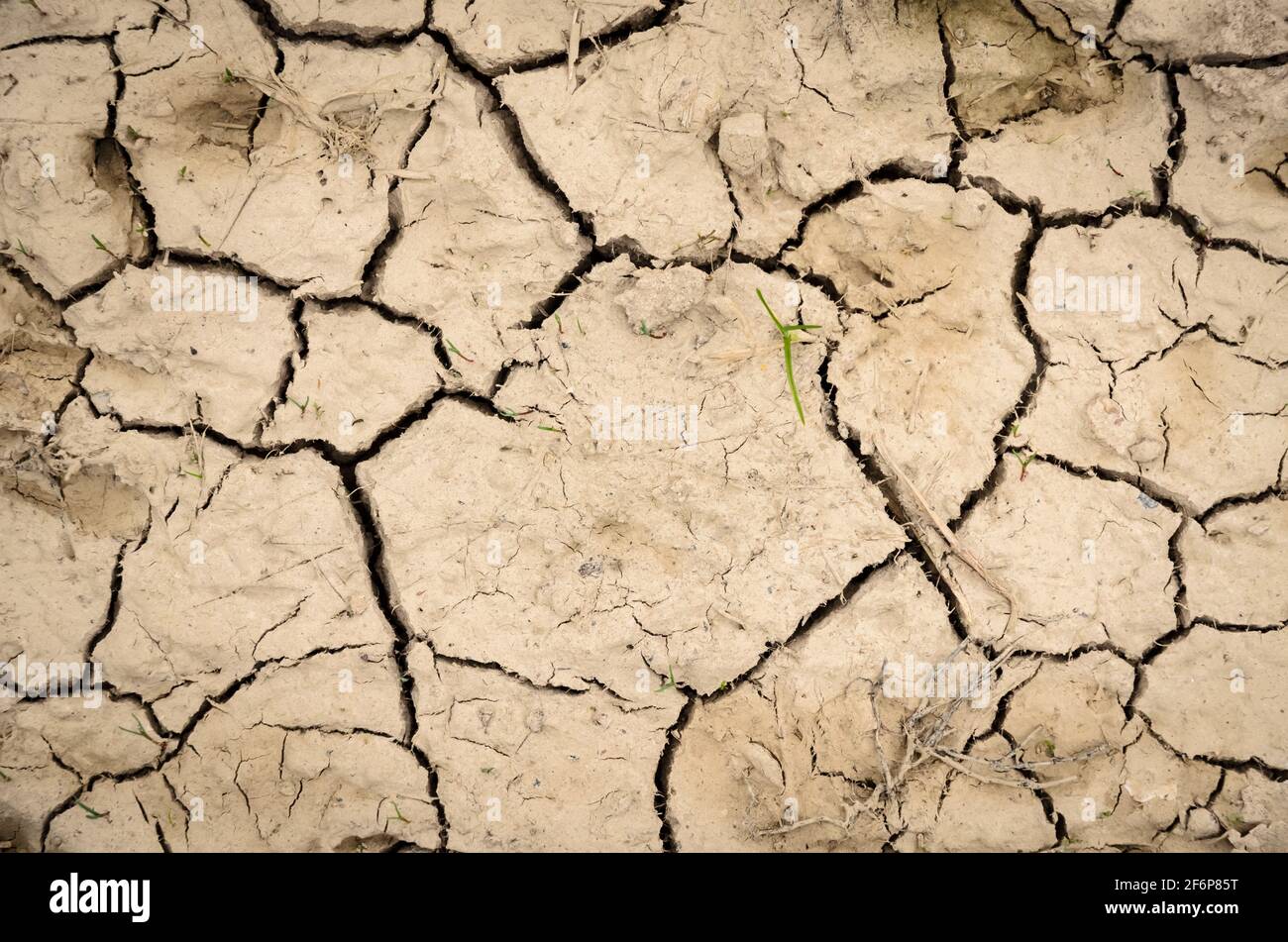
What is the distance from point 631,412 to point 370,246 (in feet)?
2.81

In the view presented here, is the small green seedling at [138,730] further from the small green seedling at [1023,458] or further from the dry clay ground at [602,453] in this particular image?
the small green seedling at [1023,458]

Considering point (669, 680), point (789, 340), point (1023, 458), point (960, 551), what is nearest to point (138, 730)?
point (669, 680)

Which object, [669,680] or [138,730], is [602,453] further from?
[138,730]

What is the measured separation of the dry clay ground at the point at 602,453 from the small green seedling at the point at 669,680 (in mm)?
28

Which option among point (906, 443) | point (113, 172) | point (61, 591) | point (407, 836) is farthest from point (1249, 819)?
point (113, 172)

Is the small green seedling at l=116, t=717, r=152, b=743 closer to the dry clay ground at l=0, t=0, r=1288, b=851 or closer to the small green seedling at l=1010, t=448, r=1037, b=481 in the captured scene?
the dry clay ground at l=0, t=0, r=1288, b=851

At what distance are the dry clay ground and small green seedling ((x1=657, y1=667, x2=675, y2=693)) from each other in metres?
0.03

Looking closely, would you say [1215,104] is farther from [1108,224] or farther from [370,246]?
[370,246]

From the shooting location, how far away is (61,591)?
2930 millimetres

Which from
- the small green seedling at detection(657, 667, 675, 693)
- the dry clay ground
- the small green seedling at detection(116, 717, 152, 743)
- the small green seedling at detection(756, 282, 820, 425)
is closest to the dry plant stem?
the dry clay ground

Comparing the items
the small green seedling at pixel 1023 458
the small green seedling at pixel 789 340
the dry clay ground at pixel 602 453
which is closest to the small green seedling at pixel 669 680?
the dry clay ground at pixel 602 453

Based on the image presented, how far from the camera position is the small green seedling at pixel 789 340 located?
288 centimetres

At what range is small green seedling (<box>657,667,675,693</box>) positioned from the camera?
2.91 metres
